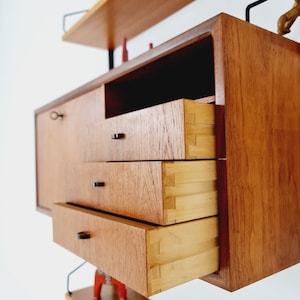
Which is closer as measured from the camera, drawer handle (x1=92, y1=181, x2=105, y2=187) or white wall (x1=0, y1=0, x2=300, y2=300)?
drawer handle (x1=92, y1=181, x2=105, y2=187)

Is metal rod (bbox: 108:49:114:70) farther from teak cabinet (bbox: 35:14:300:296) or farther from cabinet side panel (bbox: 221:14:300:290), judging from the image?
cabinet side panel (bbox: 221:14:300:290)

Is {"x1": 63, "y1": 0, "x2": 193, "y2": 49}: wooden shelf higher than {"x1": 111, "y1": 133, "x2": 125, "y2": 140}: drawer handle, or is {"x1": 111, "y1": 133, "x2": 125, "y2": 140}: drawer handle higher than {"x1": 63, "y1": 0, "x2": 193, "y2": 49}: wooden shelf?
{"x1": 63, "y1": 0, "x2": 193, "y2": 49}: wooden shelf

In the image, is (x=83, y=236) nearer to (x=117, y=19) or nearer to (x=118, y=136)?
(x=118, y=136)

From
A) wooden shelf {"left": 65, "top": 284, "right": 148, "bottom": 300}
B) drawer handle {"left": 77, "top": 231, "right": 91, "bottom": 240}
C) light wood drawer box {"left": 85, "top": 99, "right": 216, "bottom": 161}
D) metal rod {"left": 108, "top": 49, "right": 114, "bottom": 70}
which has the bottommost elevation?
wooden shelf {"left": 65, "top": 284, "right": 148, "bottom": 300}

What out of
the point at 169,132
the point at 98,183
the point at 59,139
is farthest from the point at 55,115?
the point at 169,132

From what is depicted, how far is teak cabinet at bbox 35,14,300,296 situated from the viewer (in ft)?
1.76

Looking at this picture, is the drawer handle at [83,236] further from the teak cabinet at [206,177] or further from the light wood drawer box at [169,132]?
the light wood drawer box at [169,132]

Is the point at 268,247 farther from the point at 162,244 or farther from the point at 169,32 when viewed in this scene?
the point at 169,32

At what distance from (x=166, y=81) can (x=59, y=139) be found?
1.44 feet

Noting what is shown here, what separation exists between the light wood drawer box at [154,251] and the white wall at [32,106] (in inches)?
21.4

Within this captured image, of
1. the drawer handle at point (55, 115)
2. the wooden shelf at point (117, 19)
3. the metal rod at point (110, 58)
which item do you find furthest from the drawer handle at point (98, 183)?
the metal rod at point (110, 58)

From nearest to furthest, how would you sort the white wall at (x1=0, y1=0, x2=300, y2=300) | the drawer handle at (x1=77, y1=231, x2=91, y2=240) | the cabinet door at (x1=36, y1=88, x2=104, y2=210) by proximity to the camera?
the drawer handle at (x1=77, y1=231, x2=91, y2=240) → the cabinet door at (x1=36, y1=88, x2=104, y2=210) → the white wall at (x1=0, y1=0, x2=300, y2=300)

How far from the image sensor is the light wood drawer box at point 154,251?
512 mm

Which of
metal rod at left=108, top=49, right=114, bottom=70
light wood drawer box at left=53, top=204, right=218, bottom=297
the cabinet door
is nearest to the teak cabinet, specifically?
light wood drawer box at left=53, top=204, right=218, bottom=297
